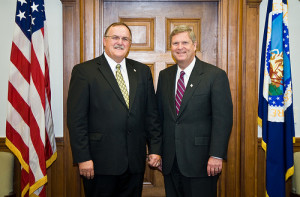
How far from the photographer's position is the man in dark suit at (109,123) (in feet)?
6.11

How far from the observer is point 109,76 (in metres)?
1.94

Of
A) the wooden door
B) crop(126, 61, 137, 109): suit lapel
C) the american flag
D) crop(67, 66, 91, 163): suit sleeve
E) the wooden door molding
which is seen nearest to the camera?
crop(67, 66, 91, 163): suit sleeve

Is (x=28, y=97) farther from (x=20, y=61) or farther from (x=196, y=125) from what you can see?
(x=196, y=125)

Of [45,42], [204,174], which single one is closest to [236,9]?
[204,174]

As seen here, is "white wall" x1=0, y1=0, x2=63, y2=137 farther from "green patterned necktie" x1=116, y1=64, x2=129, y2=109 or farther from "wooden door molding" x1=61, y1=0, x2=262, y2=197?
"green patterned necktie" x1=116, y1=64, x2=129, y2=109

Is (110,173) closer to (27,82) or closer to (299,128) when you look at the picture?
(27,82)

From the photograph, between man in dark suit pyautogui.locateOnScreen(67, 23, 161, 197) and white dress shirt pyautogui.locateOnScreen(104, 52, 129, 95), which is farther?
white dress shirt pyautogui.locateOnScreen(104, 52, 129, 95)

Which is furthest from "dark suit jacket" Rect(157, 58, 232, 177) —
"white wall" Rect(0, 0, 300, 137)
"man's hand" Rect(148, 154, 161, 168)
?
"white wall" Rect(0, 0, 300, 137)

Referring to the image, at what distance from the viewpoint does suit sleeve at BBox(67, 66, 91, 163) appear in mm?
1841

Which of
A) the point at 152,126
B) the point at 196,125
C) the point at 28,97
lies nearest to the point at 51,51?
the point at 28,97

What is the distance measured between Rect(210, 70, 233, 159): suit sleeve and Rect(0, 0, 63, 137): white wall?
1455 millimetres

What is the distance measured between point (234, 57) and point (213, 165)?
45.0 inches

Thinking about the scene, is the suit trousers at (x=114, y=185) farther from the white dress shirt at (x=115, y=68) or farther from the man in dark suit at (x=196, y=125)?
the white dress shirt at (x=115, y=68)

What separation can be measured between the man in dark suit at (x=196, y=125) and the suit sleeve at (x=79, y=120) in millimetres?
576
